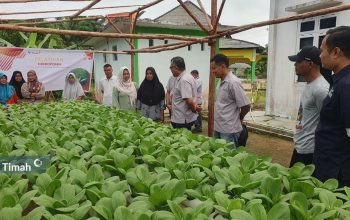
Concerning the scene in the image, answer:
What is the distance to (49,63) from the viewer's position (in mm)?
8555

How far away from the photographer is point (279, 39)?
8.69 metres

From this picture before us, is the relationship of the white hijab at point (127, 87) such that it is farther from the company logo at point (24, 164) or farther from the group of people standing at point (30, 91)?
the company logo at point (24, 164)

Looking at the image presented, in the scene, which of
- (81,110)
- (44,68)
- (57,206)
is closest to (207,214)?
(57,206)

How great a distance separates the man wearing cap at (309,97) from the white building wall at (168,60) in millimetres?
9083

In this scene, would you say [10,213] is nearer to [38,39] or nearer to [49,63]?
[49,63]

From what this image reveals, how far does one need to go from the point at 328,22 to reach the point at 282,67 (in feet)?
5.22

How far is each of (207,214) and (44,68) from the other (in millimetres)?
8102

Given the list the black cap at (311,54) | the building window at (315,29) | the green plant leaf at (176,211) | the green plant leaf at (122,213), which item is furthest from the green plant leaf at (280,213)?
the building window at (315,29)

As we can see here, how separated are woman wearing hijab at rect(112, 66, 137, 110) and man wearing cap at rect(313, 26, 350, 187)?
12.9 feet

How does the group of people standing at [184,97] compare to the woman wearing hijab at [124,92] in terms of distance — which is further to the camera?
the woman wearing hijab at [124,92]

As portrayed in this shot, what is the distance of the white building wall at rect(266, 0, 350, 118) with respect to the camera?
27.3ft

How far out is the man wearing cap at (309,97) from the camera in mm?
2682

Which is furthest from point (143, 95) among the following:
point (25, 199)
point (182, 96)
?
point (25, 199)

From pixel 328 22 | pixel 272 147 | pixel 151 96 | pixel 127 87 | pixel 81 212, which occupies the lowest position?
pixel 272 147
